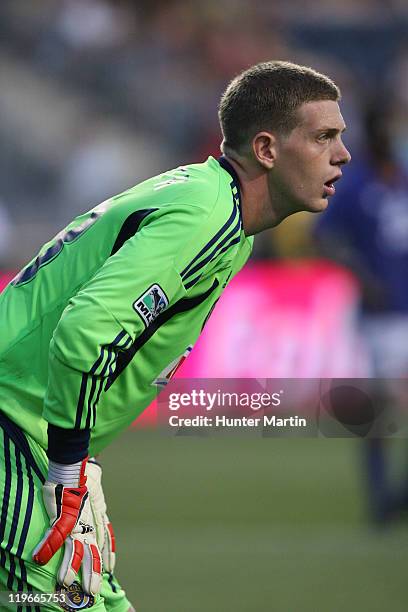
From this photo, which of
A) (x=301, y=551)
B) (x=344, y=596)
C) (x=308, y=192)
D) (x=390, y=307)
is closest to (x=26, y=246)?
(x=390, y=307)

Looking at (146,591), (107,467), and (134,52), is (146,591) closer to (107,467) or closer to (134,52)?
(107,467)

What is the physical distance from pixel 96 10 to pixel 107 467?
7.17m

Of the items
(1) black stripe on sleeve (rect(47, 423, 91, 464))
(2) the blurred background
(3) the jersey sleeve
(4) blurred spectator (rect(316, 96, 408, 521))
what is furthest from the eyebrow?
(4) blurred spectator (rect(316, 96, 408, 521))

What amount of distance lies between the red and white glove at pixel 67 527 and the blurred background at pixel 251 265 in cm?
242

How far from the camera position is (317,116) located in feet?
10.6

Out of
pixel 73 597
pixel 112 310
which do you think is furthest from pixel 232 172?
pixel 73 597

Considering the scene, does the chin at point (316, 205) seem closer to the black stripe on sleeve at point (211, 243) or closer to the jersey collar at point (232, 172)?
the jersey collar at point (232, 172)

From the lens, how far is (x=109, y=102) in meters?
13.5

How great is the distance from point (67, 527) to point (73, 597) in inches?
8.1

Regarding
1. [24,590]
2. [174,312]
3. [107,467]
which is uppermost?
[107,467]

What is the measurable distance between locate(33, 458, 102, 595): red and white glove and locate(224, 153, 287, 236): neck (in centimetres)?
87

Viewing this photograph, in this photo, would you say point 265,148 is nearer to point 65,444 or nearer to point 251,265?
point 65,444

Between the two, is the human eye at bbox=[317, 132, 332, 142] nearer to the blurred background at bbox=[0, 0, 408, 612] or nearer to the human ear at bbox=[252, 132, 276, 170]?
the human ear at bbox=[252, 132, 276, 170]

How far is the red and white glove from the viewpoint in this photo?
2891mm
